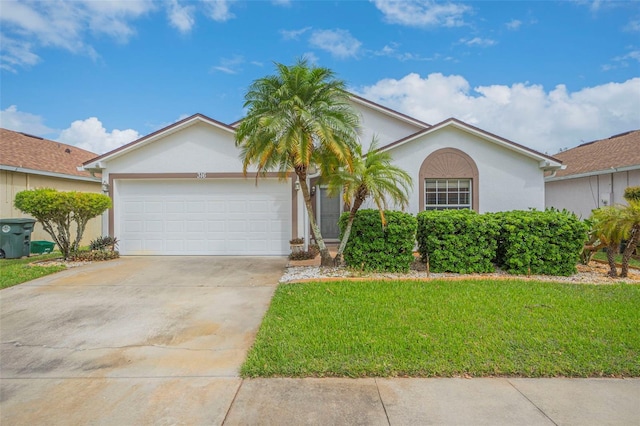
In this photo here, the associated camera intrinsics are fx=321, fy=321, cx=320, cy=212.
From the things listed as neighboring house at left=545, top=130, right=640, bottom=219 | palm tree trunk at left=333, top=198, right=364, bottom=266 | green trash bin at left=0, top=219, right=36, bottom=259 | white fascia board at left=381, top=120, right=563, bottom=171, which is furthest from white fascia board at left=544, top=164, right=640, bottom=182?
green trash bin at left=0, top=219, right=36, bottom=259

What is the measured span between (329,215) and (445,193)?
14.5 ft

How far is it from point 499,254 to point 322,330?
5.97 meters

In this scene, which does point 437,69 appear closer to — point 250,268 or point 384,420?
point 250,268

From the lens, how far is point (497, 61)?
13078 mm

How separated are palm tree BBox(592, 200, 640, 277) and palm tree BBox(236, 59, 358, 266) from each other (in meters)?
6.25

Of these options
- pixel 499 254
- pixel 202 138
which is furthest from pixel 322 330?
pixel 202 138

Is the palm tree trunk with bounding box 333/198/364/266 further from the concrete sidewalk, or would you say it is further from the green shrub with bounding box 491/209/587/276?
the concrete sidewalk

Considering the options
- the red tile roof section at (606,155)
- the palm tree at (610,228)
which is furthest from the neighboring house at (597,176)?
the palm tree at (610,228)

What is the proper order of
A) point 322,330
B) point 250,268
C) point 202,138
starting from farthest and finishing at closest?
point 202,138 < point 250,268 < point 322,330

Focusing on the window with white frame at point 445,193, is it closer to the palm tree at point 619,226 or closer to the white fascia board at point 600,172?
the palm tree at point 619,226

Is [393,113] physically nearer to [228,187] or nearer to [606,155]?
[228,187]

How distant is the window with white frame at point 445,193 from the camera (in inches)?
452

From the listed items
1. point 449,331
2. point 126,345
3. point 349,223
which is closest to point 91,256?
point 126,345

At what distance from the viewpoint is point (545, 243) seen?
781cm
